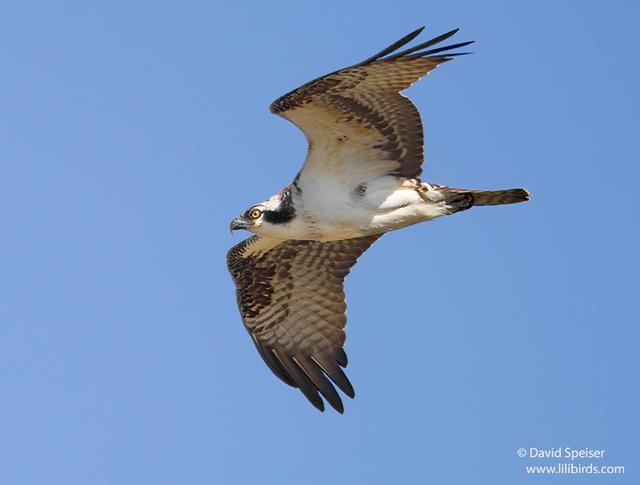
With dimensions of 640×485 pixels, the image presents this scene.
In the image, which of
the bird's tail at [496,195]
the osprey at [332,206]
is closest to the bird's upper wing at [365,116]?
the osprey at [332,206]

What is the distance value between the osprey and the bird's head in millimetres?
11

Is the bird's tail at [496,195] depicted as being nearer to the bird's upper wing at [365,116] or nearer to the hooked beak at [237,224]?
the bird's upper wing at [365,116]

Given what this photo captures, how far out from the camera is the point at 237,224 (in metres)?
14.2

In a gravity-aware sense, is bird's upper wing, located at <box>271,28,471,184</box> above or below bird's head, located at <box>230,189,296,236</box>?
above

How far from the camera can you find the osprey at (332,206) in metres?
13.1

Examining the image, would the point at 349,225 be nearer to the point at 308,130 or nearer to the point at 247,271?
the point at 308,130

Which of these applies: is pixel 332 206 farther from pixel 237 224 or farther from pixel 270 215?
pixel 237 224

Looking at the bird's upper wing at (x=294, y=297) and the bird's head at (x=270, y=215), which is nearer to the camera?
the bird's head at (x=270, y=215)

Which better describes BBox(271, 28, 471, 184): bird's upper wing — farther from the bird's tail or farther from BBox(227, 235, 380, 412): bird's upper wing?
BBox(227, 235, 380, 412): bird's upper wing

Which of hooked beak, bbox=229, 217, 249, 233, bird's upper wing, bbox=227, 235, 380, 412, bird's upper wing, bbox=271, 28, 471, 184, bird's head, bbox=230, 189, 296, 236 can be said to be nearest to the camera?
bird's upper wing, bbox=271, 28, 471, 184

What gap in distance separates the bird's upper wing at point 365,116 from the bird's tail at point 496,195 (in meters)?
0.67

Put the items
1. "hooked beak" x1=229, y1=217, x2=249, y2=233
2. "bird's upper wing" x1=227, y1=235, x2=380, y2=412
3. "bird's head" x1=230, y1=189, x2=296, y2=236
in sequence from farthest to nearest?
"bird's upper wing" x1=227, y1=235, x2=380, y2=412, "hooked beak" x1=229, y1=217, x2=249, y2=233, "bird's head" x1=230, y1=189, x2=296, y2=236

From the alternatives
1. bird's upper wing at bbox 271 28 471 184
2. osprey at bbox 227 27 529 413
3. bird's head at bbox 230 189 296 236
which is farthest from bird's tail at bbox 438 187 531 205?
bird's head at bbox 230 189 296 236

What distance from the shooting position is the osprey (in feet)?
43.1
